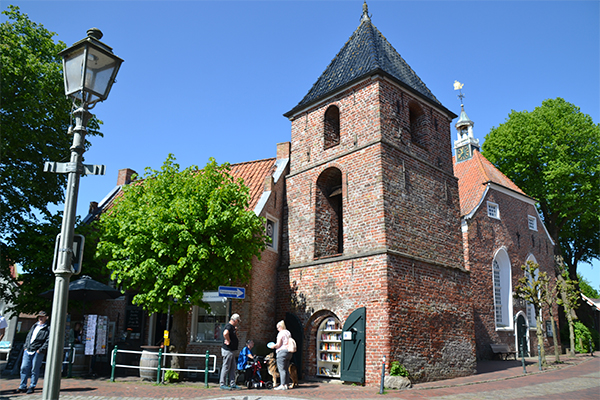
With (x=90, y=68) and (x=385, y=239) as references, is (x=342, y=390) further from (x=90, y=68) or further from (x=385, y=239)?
(x=90, y=68)

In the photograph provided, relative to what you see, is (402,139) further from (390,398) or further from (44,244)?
(44,244)

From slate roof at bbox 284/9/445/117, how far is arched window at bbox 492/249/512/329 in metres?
10.1

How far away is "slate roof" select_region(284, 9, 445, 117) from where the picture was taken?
607 inches

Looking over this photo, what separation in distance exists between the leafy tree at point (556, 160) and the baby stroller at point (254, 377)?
2422 centimetres

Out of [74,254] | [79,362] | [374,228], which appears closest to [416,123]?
[374,228]

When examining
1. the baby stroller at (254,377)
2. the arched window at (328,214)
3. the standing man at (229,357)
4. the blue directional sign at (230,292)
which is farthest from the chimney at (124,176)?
the baby stroller at (254,377)

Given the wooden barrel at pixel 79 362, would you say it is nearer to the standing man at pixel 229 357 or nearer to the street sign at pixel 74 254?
the standing man at pixel 229 357

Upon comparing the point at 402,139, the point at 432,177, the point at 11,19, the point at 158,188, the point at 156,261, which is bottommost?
the point at 156,261

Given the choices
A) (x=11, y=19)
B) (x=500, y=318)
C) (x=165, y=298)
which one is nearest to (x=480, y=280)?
(x=500, y=318)

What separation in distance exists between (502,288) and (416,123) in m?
11.1

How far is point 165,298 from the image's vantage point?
11.9m

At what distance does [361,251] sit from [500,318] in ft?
40.9

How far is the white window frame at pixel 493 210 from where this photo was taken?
73.2 ft

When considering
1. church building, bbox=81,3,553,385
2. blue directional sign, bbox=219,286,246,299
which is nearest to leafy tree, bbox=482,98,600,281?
church building, bbox=81,3,553,385
